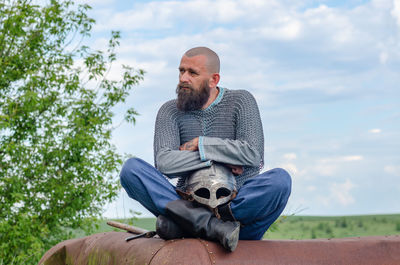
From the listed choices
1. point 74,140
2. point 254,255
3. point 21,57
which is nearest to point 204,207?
point 254,255

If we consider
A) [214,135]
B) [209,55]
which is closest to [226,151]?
[214,135]

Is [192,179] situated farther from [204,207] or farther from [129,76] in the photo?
[129,76]

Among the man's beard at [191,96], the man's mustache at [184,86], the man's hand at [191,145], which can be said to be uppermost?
the man's mustache at [184,86]

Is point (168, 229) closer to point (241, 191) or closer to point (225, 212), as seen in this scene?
point (225, 212)

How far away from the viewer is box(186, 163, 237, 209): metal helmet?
13.0ft

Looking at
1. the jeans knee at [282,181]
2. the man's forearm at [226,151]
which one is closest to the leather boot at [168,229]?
the man's forearm at [226,151]

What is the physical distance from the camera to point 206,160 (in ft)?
13.3

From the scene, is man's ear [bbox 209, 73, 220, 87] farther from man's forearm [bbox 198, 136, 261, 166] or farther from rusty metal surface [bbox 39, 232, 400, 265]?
rusty metal surface [bbox 39, 232, 400, 265]

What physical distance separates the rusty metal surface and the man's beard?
105 cm

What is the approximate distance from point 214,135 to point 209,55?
610 mm

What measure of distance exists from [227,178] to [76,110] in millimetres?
6341

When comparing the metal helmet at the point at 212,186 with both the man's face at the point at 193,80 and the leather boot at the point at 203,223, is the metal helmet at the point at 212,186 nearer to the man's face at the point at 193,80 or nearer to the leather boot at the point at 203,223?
the leather boot at the point at 203,223

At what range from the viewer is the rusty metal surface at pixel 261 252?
3810 millimetres

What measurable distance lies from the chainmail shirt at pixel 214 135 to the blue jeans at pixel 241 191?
0.11 m
